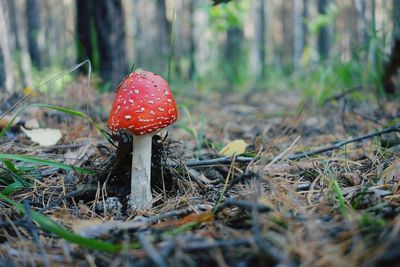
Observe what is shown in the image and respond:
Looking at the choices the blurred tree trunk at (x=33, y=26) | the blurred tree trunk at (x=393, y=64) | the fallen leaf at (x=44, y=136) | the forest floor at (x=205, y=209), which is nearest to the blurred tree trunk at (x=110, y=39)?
the forest floor at (x=205, y=209)

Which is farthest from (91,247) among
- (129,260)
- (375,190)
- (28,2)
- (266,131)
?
(28,2)

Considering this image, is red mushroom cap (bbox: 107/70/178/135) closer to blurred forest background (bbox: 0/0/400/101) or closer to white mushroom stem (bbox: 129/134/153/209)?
white mushroom stem (bbox: 129/134/153/209)

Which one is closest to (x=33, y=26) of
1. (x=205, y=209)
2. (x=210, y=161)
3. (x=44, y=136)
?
(x=44, y=136)

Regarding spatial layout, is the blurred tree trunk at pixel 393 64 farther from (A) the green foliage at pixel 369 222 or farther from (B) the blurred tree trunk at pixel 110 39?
(A) the green foliage at pixel 369 222

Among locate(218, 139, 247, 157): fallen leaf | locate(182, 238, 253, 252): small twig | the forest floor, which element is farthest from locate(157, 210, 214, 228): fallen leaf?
locate(218, 139, 247, 157): fallen leaf

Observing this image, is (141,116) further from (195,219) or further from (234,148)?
A: (234,148)

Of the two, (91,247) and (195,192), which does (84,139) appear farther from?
(91,247)
